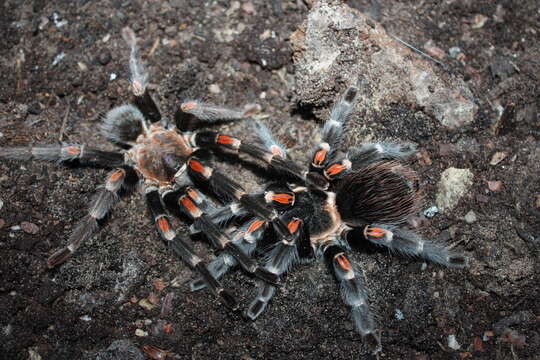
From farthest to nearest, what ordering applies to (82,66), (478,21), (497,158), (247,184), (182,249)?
(478,21) → (82,66) → (247,184) → (497,158) → (182,249)

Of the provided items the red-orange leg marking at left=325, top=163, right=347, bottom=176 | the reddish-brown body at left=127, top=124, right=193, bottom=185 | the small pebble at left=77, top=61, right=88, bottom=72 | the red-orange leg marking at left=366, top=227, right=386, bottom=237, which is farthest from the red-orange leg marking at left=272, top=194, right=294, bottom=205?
the small pebble at left=77, top=61, right=88, bottom=72

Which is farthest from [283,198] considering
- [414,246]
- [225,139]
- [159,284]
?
[159,284]

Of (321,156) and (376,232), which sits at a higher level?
(321,156)

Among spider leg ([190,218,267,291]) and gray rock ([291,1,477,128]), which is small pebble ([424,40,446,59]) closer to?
gray rock ([291,1,477,128])

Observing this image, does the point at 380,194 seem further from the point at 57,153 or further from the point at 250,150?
Result: the point at 57,153

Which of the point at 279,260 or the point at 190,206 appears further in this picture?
the point at 190,206

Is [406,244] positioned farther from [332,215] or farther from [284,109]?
[284,109]
